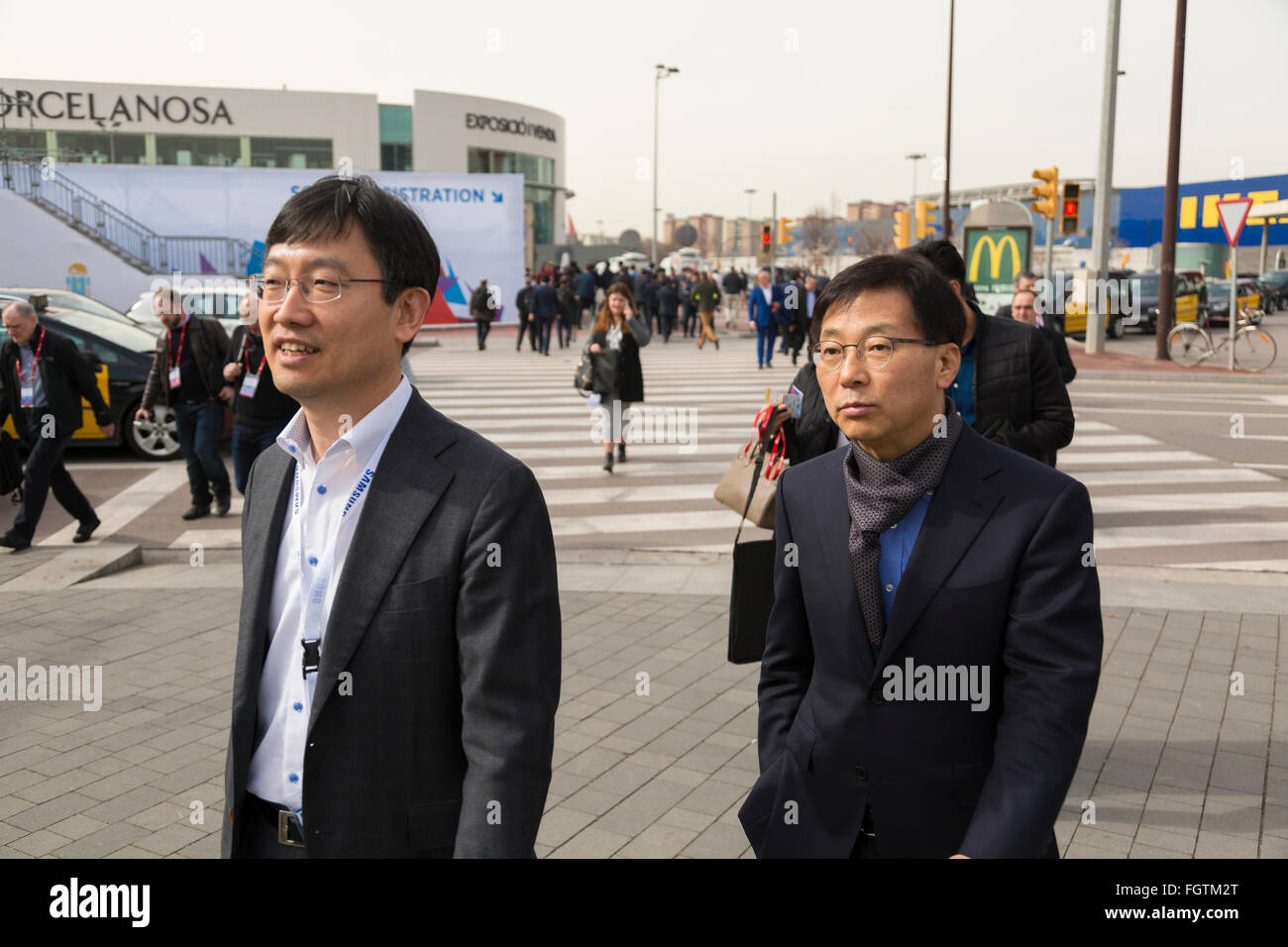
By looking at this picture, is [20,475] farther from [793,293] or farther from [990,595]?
[793,293]

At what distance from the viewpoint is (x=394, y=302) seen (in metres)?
2.05

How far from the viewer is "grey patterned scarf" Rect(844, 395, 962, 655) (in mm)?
2252

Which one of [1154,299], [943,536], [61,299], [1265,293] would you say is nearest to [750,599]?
[943,536]

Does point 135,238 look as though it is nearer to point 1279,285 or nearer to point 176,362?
point 176,362

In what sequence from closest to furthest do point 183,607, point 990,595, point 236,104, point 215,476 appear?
point 990,595 < point 183,607 < point 215,476 < point 236,104

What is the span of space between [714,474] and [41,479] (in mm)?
5959

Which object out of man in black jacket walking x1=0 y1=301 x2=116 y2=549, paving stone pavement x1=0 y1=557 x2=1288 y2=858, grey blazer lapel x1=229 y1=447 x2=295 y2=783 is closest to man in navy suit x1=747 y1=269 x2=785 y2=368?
man in black jacket walking x1=0 y1=301 x2=116 y2=549

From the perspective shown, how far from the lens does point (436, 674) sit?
192 centimetres

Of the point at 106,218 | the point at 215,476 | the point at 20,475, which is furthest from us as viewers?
the point at 106,218

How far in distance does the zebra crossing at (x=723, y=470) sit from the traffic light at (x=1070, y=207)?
20.8 ft

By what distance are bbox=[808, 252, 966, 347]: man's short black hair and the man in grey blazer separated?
0.80 meters
